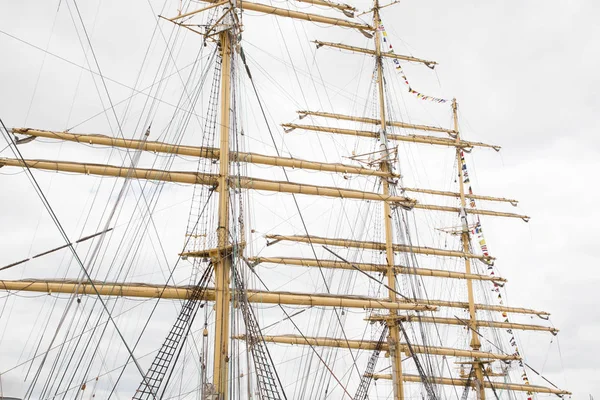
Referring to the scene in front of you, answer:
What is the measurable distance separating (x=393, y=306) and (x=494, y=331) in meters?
17.8

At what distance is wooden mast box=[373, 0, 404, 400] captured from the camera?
28.7m

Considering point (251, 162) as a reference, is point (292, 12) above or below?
above

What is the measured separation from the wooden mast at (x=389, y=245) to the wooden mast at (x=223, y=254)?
10.0 meters

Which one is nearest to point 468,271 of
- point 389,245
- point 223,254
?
point 389,245

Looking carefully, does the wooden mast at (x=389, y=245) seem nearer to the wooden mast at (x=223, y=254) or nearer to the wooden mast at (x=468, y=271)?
the wooden mast at (x=468, y=271)

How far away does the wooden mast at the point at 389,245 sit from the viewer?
28.7 metres

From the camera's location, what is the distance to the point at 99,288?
19.0 metres

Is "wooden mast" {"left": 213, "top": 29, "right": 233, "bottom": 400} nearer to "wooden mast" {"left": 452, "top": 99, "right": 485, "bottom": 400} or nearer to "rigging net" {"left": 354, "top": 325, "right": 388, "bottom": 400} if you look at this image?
"rigging net" {"left": 354, "top": 325, "right": 388, "bottom": 400}

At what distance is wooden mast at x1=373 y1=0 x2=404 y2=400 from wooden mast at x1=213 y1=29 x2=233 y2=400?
1005cm

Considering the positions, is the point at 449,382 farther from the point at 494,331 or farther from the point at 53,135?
the point at 53,135

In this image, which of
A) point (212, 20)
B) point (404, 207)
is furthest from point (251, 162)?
point (404, 207)

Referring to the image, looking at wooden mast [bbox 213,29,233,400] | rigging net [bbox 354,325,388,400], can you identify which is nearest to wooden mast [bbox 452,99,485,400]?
rigging net [bbox 354,325,388,400]

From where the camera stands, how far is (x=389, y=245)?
31250 mm

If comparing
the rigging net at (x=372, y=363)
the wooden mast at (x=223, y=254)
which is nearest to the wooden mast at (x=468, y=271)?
the rigging net at (x=372, y=363)
